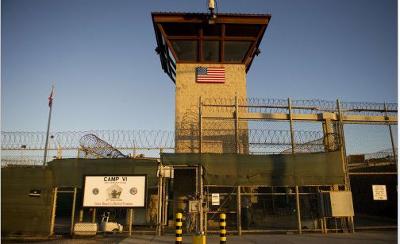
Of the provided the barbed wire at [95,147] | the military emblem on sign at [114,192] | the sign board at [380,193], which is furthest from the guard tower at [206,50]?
the sign board at [380,193]

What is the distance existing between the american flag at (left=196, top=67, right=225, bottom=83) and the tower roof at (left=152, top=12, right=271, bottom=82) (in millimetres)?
626

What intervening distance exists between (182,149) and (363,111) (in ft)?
30.6

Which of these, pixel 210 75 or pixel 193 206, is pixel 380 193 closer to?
pixel 193 206

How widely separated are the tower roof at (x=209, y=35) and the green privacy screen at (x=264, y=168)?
1013 cm

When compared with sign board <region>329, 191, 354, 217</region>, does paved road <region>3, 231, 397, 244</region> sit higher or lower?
lower

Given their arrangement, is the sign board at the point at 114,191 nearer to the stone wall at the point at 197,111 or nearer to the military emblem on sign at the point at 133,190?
the military emblem on sign at the point at 133,190

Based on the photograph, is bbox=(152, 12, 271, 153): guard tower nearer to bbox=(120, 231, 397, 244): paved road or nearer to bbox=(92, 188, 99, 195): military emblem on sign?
bbox=(92, 188, 99, 195): military emblem on sign

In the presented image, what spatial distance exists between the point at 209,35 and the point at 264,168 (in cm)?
1160

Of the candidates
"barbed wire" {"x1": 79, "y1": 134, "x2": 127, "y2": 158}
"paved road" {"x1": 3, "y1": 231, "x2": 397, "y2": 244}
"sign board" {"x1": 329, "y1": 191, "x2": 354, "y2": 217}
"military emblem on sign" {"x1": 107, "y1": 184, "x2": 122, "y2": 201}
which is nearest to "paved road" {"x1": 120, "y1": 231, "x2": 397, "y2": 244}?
"paved road" {"x1": 3, "y1": 231, "x2": 397, "y2": 244}

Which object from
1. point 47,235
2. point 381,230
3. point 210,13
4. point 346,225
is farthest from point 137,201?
point 210,13

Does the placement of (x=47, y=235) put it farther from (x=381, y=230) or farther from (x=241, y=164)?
(x=381, y=230)

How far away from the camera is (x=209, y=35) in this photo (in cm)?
2111

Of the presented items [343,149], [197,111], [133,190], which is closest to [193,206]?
[133,190]

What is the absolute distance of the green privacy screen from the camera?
489 inches
